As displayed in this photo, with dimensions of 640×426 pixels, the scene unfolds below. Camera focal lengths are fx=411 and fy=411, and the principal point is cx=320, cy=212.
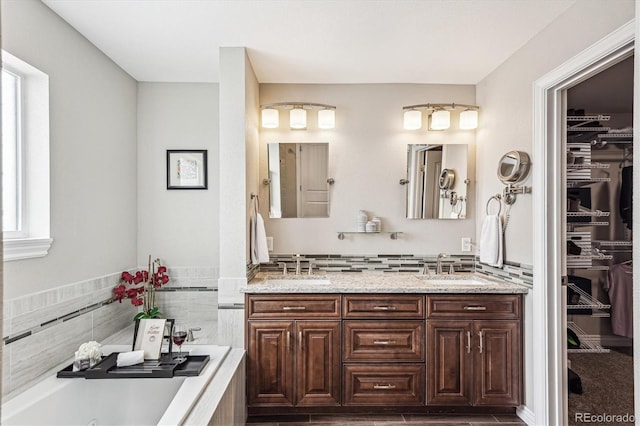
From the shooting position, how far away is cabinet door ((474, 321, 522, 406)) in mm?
2852

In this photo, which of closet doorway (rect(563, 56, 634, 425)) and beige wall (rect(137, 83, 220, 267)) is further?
beige wall (rect(137, 83, 220, 267))

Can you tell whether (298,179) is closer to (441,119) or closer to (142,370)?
(441,119)

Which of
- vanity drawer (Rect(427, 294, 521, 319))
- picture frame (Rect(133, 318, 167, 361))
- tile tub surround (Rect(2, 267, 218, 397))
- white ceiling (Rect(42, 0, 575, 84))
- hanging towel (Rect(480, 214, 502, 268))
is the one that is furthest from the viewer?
hanging towel (Rect(480, 214, 502, 268))

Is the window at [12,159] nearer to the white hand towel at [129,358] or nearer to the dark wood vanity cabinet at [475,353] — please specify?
the white hand towel at [129,358]

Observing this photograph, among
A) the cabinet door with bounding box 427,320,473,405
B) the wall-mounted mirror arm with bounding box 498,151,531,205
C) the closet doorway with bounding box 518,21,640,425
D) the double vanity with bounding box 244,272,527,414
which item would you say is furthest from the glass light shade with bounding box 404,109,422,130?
the cabinet door with bounding box 427,320,473,405

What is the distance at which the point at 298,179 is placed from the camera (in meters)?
3.52

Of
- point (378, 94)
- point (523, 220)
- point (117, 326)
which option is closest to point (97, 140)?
point (117, 326)

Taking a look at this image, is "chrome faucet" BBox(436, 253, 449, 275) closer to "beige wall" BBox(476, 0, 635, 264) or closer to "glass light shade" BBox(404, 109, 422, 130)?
"beige wall" BBox(476, 0, 635, 264)

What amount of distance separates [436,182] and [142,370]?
104 inches

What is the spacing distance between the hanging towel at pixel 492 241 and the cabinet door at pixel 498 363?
1.56ft

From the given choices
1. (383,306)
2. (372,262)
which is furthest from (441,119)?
(383,306)

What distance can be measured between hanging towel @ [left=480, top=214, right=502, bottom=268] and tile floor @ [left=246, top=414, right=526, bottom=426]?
42.5 inches

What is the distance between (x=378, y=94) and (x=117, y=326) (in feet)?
9.37

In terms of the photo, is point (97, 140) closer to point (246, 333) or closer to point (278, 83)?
point (278, 83)
